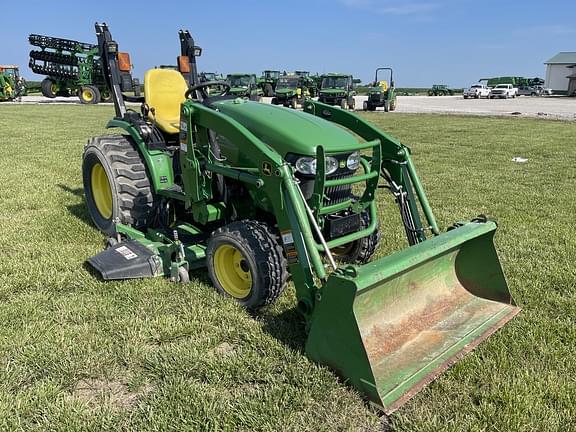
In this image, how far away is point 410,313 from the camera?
2.91 meters

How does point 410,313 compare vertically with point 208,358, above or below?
above

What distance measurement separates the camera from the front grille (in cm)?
329

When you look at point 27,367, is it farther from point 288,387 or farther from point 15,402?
point 288,387

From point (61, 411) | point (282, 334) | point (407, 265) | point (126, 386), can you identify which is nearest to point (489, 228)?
point (407, 265)

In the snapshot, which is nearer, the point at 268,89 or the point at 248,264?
the point at 248,264

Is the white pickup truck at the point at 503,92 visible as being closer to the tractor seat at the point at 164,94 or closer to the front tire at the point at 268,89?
the front tire at the point at 268,89

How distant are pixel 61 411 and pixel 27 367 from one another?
0.46m

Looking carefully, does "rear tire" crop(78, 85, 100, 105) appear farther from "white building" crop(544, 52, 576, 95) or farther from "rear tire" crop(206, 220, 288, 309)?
"white building" crop(544, 52, 576, 95)

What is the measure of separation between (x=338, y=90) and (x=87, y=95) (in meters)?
14.0

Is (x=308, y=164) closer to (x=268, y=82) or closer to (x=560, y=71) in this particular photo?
(x=268, y=82)

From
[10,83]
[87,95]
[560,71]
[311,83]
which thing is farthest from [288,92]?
[560,71]

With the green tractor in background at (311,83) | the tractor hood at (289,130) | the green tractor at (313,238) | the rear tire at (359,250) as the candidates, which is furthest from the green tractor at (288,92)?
the tractor hood at (289,130)

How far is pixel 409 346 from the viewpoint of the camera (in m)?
2.68

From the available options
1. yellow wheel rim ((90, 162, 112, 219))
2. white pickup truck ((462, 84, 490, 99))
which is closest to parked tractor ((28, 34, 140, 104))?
yellow wheel rim ((90, 162, 112, 219))
